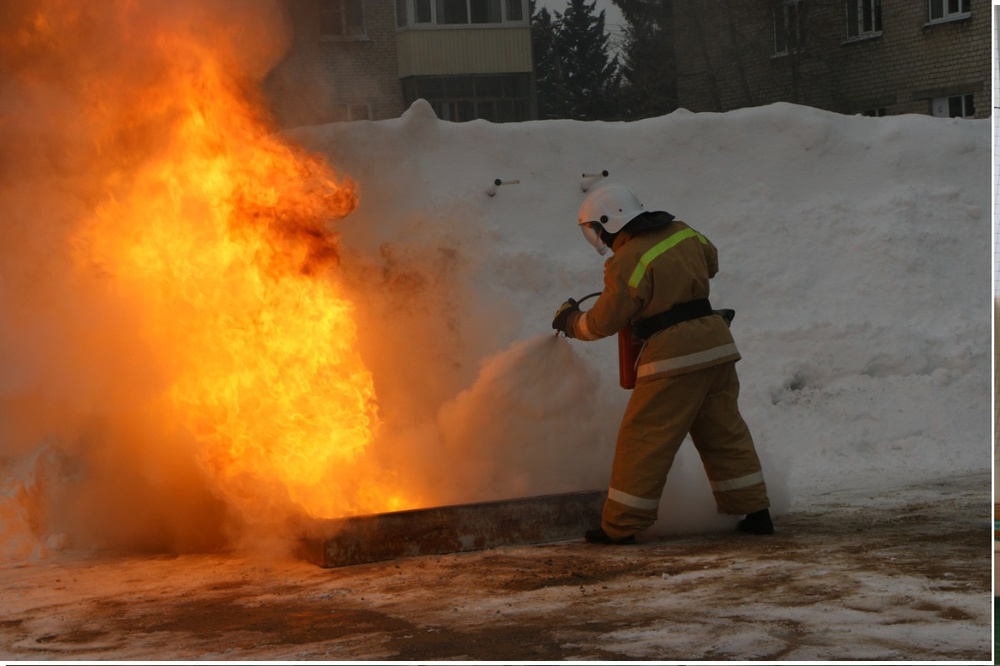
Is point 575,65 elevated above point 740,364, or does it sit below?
above

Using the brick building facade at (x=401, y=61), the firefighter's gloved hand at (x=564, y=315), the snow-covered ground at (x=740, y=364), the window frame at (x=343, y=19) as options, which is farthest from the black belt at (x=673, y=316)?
the window frame at (x=343, y=19)

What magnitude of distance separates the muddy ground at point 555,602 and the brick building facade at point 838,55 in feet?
38.8

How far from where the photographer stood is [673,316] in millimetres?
6020

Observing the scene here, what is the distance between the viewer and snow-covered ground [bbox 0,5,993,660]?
461cm

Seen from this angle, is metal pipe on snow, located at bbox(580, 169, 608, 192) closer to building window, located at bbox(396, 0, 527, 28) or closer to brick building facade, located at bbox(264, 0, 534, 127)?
brick building facade, located at bbox(264, 0, 534, 127)

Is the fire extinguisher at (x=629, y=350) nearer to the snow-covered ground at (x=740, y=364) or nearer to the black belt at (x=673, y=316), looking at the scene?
the black belt at (x=673, y=316)

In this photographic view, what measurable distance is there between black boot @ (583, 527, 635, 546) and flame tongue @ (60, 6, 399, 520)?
107cm

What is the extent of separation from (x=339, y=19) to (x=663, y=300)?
14.5ft

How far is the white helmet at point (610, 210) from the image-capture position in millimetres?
6125

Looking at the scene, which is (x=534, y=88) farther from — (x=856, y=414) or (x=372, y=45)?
(x=856, y=414)

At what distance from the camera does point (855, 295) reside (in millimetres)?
12156

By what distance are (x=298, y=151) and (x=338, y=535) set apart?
219 cm

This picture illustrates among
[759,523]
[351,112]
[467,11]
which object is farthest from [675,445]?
[467,11]

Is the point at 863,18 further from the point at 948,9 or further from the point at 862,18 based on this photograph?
the point at 948,9
